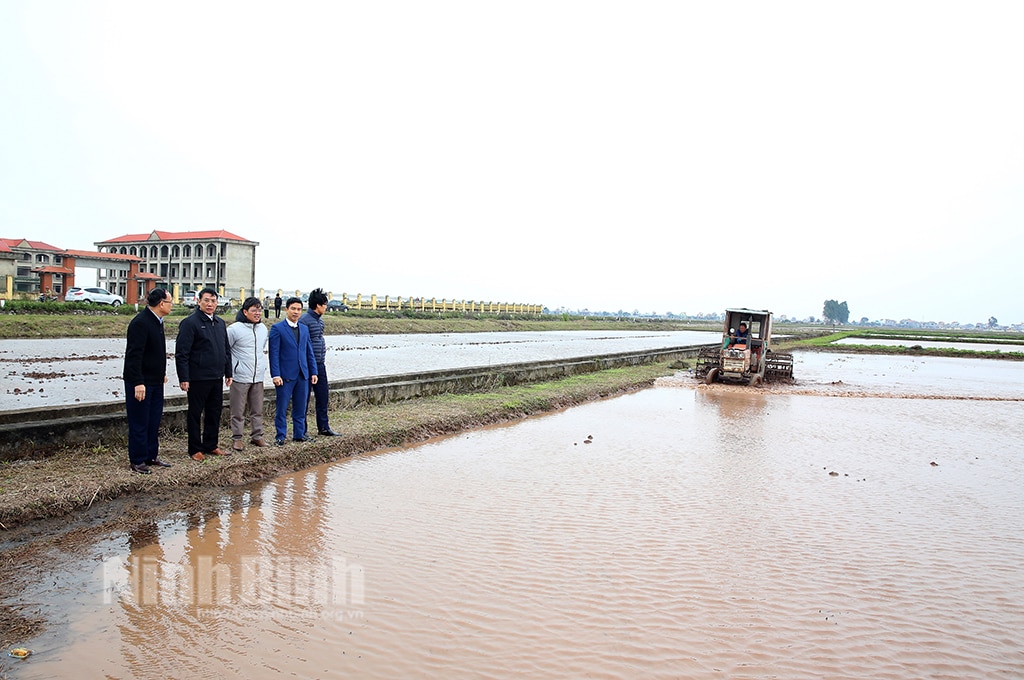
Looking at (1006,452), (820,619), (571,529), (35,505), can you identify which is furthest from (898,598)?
(1006,452)

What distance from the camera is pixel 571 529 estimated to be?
5969 millimetres

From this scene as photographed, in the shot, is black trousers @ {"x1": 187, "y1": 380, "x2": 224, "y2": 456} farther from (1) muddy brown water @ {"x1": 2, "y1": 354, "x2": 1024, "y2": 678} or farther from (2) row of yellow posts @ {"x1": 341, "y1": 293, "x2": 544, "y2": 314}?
(2) row of yellow posts @ {"x1": 341, "y1": 293, "x2": 544, "y2": 314}

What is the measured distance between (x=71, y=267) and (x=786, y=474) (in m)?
52.3

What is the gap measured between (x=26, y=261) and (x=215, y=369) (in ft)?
176

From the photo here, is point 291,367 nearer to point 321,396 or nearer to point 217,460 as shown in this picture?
point 321,396

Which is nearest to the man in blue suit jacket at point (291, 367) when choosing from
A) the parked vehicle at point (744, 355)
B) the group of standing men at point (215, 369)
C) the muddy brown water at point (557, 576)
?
the group of standing men at point (215, 369)

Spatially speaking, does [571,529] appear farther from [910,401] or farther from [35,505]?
[910,401]

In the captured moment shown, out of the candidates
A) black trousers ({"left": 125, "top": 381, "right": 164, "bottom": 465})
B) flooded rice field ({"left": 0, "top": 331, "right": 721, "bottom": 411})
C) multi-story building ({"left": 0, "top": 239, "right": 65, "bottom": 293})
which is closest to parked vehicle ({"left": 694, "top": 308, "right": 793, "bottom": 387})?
flooded rice field ({"left": 0, "top": 331, "right": 721, "bottom": 411})

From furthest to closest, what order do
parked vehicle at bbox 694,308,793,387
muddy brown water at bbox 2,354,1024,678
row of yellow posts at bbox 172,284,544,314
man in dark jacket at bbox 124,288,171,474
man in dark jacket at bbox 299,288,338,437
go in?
row of yellow posts at bbox 172,284,544,314 → parked vehicle at bbox 694,308,793,387 → man in dark jacket at bbox 299,288,338,437 → man in dark jacket at bbox 124,288,171,474 → muddy brown water at bbox 2,354,1024,678

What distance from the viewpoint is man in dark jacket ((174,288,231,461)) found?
6.78 m

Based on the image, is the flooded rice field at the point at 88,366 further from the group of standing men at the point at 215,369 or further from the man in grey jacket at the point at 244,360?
the man in grey jacket at the point at 244,360

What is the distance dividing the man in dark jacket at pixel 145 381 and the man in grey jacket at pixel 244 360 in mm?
1024

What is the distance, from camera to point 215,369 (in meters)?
6.98

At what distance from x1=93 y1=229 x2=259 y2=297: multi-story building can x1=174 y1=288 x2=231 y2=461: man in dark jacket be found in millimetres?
63373
